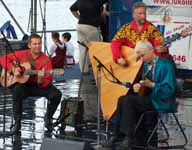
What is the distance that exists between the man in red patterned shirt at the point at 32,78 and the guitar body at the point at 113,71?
0.53m

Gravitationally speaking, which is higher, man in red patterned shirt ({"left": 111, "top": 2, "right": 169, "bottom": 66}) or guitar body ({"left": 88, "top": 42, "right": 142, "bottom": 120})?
man in red patterned shirt ({"left": 111, "top": 2, "right": 169, "bottom": 66})

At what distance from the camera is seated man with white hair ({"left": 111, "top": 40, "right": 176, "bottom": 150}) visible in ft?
24.5

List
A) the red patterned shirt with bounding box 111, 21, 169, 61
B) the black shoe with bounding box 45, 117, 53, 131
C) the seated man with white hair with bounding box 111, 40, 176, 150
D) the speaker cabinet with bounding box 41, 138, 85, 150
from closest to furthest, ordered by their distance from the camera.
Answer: the speaker cabinet with bounding box 41, 138, 85, 150 < the seated man with white hair with bounding box 111, 40, 176, 150 < the red patterned shirt with bounding box 111, 21, 169, 61 < the black shoe with bounding box 45, 117, 53, 131

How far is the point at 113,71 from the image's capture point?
8219 millimetres

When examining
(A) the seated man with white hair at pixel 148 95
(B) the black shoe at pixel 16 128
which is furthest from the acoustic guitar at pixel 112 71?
(B) the black shoe at pixel 16 128

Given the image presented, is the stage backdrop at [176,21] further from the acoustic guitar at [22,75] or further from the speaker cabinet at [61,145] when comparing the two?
the speaker cabinet at [61,145]

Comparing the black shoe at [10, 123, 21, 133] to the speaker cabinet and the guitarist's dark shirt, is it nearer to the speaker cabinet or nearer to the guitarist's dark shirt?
the guitarist's dark shirt

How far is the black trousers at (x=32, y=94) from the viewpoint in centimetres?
838

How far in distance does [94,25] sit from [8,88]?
379 centimetres

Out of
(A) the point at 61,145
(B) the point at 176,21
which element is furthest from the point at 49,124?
(B) the point at 176,21

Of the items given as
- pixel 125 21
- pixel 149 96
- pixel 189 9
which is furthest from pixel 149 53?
pixel 125 21

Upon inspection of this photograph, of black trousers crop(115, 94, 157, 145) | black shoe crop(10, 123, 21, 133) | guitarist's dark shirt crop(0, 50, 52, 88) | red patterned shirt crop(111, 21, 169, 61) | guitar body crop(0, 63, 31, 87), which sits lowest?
black shoe crop(10, 123, 21, 133)

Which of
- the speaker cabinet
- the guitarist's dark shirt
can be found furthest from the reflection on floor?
the speaker cabinet

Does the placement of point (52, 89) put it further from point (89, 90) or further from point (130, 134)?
point (89, 90)
